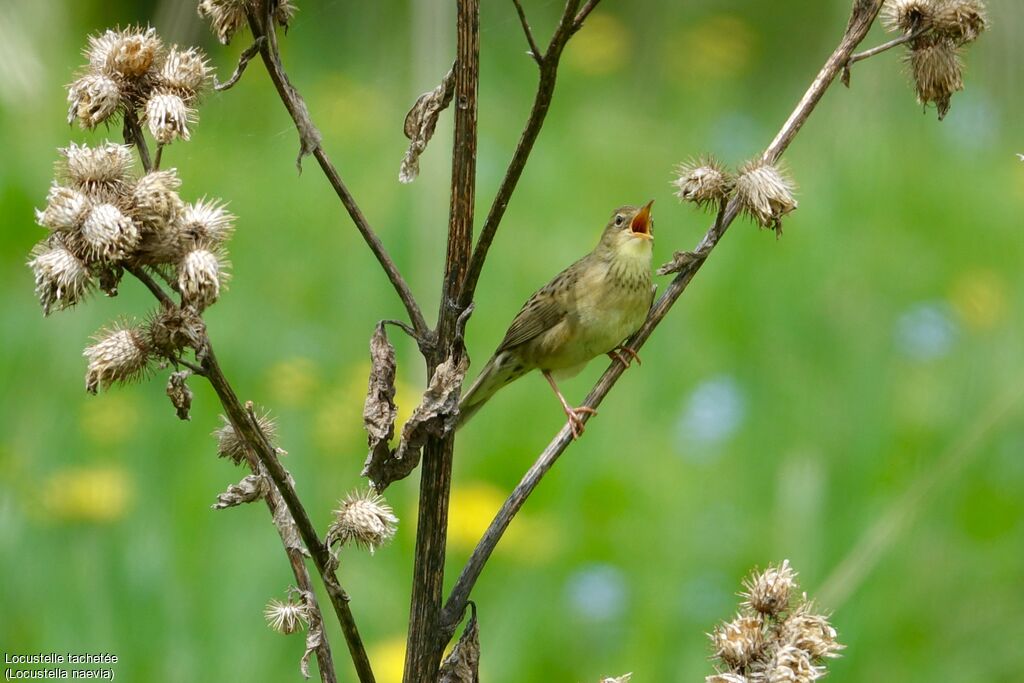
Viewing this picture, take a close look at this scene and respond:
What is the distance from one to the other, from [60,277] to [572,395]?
3909mm

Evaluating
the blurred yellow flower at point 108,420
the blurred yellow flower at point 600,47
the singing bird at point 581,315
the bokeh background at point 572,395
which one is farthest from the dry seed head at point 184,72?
the blurred yellow flower at point 600,47

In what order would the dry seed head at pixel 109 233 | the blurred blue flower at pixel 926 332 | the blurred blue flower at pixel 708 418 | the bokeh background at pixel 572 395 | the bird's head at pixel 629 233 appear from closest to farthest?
the dry seed head at pixel 109 233
the bokeh background at pixel 572 395
the bird's head at pixel 629 233
the blurred blue flower at pixel 708 418
the blurred blue flower at pixel 926 332

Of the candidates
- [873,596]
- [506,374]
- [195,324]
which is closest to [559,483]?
[506,374]

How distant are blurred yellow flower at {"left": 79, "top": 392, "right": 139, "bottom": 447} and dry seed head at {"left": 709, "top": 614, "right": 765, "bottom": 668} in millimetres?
3246

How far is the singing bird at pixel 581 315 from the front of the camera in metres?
3.95

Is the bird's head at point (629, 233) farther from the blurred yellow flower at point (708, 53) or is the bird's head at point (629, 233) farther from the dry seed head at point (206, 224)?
the blurred yellow flower at point (708, 53)

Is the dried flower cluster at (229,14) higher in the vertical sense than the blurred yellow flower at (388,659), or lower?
lower

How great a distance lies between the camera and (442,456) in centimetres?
196

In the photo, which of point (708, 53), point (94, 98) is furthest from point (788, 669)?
point (708, 53)

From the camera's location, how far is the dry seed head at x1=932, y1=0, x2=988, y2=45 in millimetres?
2170

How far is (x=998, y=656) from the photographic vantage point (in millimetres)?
4059

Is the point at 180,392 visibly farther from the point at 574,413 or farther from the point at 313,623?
the point at 574,413

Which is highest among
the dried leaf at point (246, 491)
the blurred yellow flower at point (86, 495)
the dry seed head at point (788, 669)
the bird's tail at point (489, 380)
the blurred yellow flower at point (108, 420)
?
the blurred yellow flower at point (108, 420)

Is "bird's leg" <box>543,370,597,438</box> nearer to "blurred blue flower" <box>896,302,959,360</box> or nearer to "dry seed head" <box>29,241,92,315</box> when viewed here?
"dry seed head" <box>29,241,92,315</box>
